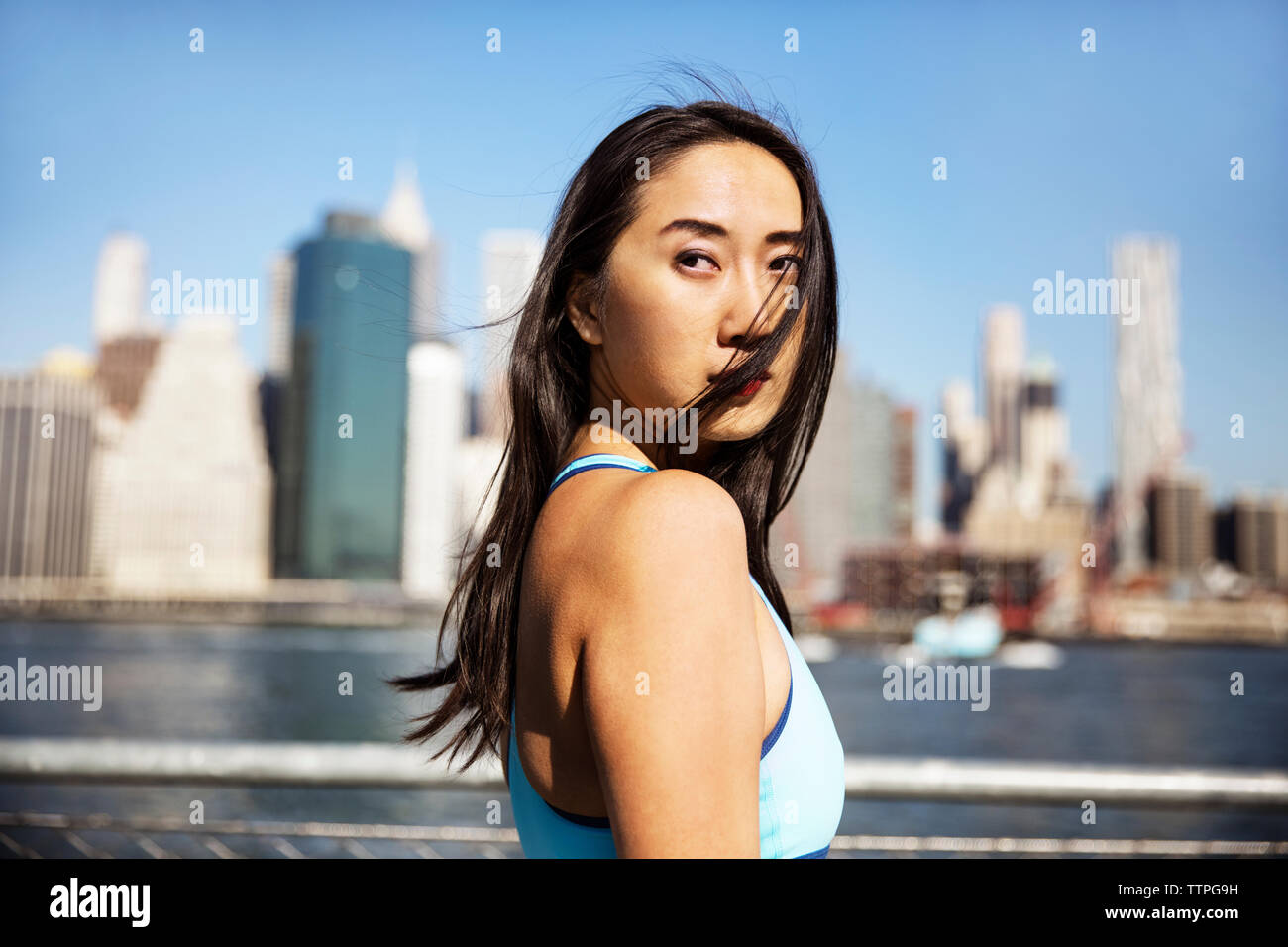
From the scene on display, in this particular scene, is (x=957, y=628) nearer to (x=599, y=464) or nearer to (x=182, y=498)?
(x=182, y=498)

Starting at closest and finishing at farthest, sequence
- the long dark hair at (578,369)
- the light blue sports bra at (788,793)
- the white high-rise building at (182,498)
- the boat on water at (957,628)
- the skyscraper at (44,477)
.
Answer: the light blue sports bra at (788,793) < the long dark hair at (578,369) < the boat on water at (957,628) < the skyscraper at (44,477) < the white high-rise building at (182,498)

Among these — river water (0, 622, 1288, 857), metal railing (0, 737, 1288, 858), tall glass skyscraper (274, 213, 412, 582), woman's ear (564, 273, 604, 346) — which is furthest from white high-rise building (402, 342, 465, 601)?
woman's ear (564, 273, 604, 346)

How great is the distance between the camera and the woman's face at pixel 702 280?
108 centimetres

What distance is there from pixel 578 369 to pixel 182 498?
333 ft

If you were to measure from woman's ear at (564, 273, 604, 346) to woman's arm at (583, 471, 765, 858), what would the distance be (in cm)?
32

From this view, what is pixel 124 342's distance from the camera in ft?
348

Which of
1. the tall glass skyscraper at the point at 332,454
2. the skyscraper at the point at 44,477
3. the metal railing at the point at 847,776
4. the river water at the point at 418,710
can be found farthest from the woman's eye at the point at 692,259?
the skyscraper at the point at 44,477

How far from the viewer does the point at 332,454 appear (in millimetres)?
85500

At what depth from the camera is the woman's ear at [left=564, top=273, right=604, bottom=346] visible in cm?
118

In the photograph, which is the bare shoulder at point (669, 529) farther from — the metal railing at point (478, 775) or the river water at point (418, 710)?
the river water at point (418, 710)

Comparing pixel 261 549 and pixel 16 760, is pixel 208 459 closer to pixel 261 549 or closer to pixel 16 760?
pixel 261 549

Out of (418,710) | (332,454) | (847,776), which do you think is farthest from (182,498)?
(847,776)
